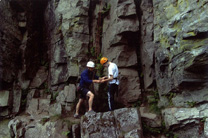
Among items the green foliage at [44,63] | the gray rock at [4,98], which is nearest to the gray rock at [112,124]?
the gray rock at [4,98]

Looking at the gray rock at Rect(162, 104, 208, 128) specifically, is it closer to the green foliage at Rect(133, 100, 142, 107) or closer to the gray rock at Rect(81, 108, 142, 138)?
the gray rock at Rect(81, 108, 142, 138)

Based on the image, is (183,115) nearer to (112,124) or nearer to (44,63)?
(112,124)

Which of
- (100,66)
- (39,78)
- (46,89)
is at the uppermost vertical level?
Answer: (100,66)

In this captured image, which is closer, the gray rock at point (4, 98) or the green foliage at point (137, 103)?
the green foliage at point (137, 103)

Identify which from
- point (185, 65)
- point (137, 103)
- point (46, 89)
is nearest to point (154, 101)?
point (137, 103)

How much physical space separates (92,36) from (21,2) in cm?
533

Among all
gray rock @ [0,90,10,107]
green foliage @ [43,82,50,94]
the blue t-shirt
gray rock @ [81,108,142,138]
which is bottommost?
gray rock @ [81,108,142,138]

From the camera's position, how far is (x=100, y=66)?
10281 millimetres

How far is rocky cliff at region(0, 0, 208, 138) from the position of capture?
22.3 feet

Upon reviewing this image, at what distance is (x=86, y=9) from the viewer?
11.5 meters

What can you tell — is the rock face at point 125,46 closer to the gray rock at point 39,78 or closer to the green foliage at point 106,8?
the green foliage at point 106,8

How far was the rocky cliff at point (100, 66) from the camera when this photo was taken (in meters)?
6.81

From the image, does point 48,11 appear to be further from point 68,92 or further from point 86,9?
point 68,92

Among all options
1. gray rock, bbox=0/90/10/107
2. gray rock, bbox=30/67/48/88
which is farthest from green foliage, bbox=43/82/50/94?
gray rock, bbox=0/90/10/107
